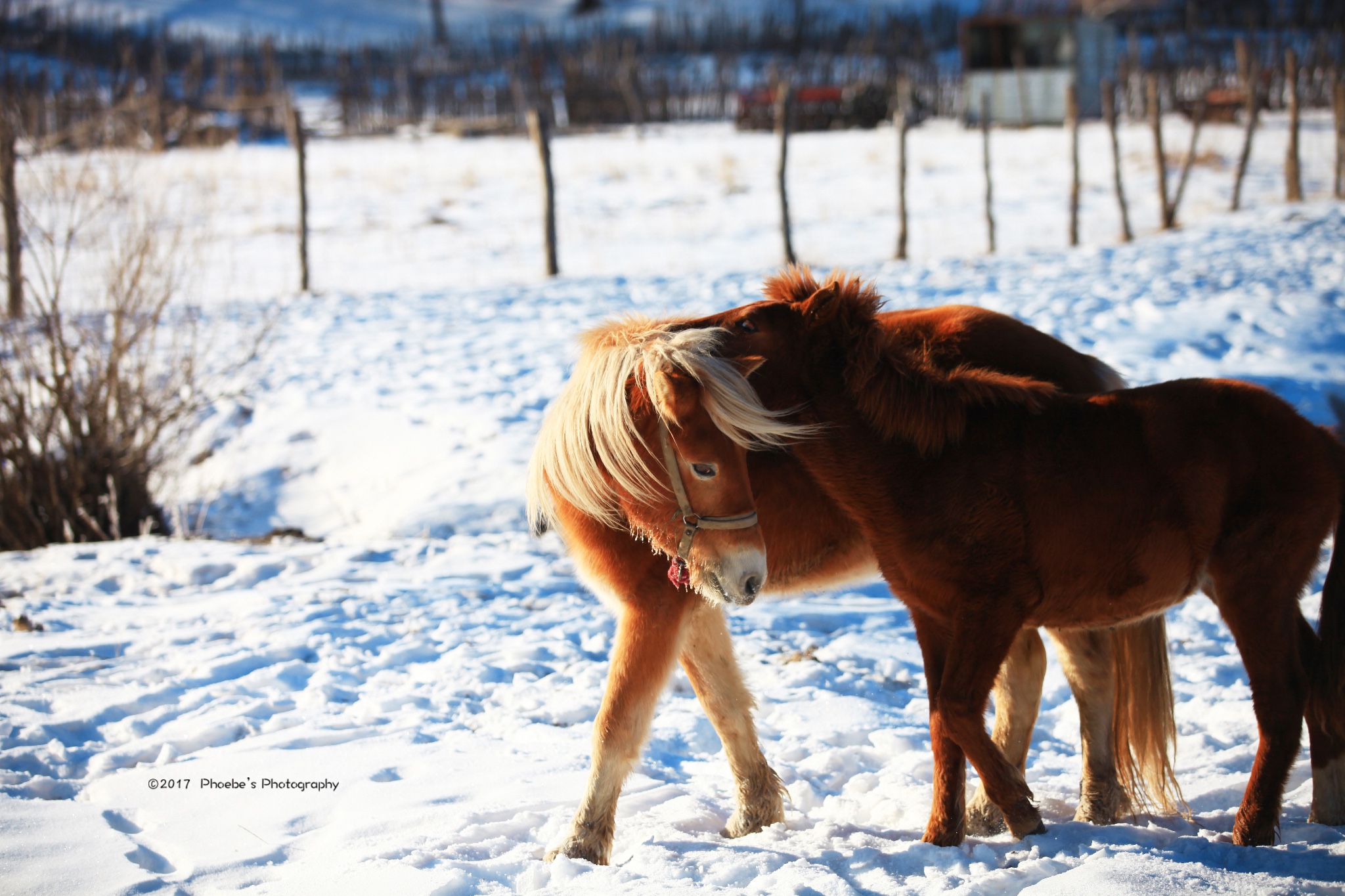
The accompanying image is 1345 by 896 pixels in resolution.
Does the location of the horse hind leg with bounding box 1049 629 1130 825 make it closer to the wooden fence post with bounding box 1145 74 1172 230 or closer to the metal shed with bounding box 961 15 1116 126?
the wooden fence post with bounding box 1145 74 1172 230

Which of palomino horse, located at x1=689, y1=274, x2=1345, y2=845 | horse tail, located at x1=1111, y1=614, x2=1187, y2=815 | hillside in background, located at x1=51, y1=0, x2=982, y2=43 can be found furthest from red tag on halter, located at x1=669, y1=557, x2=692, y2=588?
hillside in background, located at x1=51, y1=0, x2=982, y2=43

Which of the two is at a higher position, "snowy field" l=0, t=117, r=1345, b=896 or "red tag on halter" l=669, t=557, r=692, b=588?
"red tag on halter" l=669, t=557, r=692, b=588

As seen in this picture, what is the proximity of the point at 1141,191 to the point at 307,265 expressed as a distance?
14205mm

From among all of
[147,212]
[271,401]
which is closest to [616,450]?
[147,212]

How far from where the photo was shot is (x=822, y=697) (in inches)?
150

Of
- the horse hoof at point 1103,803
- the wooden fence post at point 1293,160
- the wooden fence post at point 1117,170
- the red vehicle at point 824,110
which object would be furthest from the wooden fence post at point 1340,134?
the horse hoof at point 1103,803

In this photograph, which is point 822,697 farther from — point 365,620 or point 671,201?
point 671,201

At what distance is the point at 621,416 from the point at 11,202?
498 centimetres

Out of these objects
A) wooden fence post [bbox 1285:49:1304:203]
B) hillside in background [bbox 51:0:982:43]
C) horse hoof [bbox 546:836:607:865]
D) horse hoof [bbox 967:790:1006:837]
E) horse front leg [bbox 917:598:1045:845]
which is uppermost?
hillside in background [bbox 51:0:982:43]

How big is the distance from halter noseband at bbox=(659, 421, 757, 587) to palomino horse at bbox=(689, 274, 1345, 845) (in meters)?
0.33

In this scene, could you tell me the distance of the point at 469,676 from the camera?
397 cm

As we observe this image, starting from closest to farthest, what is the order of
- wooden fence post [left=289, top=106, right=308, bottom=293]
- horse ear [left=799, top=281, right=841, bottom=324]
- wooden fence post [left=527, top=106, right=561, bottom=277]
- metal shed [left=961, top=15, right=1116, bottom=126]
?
horse ear [left=799, top=281, right=841, bottom=324] < wooden fence post [left=289, top=106, right=308, bottom=293] < wooden fence post [left=527, top=106, right=561, bottom=277] < metal shed [left=961, top=15, right=1116, bottom=126]

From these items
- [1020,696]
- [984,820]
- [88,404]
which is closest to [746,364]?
[1020,696]

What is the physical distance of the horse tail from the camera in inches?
115
